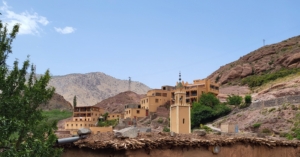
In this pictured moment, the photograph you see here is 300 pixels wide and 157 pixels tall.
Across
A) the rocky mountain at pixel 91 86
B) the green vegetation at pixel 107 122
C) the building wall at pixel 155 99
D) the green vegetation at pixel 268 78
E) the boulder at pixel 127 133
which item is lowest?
the green vegetation at pixel 107 122

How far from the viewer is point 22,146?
6.40 meters

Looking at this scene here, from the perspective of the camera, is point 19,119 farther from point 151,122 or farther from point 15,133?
point 151,122

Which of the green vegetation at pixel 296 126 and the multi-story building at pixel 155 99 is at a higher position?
the multi-story building at pixel 155 99

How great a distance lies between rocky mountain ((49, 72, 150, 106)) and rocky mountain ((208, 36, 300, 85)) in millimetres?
57711

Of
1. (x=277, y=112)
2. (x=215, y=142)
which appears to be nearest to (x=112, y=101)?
(x=277, y=112)

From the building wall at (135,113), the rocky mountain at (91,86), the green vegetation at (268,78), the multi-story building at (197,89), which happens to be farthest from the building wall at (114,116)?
the rocky mountain at (91,86)

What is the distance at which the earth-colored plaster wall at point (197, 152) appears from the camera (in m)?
6.93

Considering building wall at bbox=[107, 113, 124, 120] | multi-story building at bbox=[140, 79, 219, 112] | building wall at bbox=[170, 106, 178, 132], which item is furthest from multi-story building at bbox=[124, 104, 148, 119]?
building wall at bbox=[170, 106, 178, 132]

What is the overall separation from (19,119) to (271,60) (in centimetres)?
7562

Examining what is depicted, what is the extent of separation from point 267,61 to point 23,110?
7583 centimetres

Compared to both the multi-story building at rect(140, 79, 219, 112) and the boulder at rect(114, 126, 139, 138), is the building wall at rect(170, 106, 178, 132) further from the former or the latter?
the boulder at rect(114, 126, 139, 138)

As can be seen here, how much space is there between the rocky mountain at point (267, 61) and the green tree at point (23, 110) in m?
65.3

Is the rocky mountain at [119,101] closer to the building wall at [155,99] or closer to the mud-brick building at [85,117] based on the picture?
the mud-brick building at [85,117]

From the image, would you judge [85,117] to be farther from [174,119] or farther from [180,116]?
[180,116]
